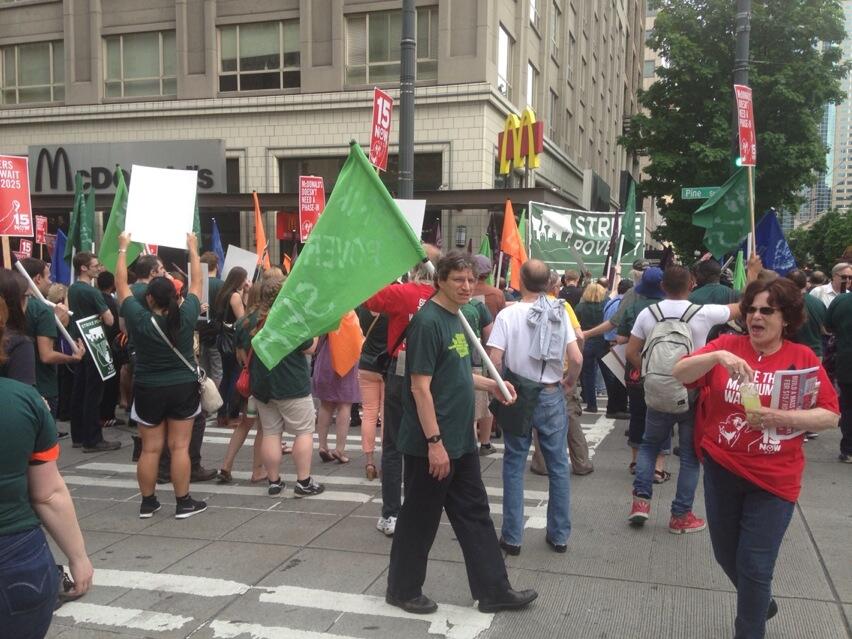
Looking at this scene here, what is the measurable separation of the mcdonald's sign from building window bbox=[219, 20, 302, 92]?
20.4ft

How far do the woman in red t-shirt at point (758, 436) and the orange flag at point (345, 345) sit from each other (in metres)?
3.82

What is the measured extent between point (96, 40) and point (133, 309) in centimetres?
2079

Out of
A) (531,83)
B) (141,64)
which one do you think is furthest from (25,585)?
(531,83)

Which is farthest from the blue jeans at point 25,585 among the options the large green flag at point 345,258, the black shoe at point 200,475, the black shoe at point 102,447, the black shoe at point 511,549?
the black shoe at point 102,447

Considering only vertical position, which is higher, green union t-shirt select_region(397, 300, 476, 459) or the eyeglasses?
the eyeglasses

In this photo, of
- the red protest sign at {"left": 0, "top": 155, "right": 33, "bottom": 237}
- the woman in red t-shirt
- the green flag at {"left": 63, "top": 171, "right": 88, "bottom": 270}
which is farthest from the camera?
the green flag at {"left": 63, "top": 171, "right": 88, "bottom": 270}

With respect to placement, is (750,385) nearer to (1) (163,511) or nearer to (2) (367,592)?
(2) (367,592)

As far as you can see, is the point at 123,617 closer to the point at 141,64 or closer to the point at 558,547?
the point at 558,547

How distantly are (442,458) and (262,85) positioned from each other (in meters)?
20.1

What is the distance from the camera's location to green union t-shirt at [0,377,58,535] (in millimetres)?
2119

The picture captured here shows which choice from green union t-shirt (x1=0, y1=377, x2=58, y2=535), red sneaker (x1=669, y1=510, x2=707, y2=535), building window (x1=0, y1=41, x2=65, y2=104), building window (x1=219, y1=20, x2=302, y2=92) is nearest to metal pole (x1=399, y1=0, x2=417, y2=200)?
red sneaker (x1=669, y1=510, x2=707, y2=535)

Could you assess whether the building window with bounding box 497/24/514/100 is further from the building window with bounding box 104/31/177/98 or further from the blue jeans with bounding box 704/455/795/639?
the blue jeans with bounding box 704/455/795/639

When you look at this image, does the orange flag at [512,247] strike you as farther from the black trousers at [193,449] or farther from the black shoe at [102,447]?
the black shoe at [102,447]

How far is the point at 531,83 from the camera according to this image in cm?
2469
